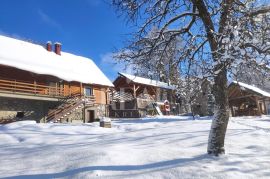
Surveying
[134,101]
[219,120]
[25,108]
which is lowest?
[219,120]

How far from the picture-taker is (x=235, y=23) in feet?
24.3

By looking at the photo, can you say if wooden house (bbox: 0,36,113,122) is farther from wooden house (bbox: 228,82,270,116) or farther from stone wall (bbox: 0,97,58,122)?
wooden house (bbox: 228,82,270,116)

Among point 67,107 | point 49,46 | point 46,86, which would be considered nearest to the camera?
point 46,86

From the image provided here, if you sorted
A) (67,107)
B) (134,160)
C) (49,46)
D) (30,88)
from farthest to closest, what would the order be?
(49,46) < (67,107) < (30,88) < (134,160)

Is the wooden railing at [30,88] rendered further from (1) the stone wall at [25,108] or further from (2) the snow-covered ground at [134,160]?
(2) the snow-covered ground at [134,160]

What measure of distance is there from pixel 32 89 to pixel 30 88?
55 centimetres

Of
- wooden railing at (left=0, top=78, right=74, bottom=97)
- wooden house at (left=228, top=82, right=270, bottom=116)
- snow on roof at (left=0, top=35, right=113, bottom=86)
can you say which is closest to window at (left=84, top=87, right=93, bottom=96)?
snow on roof at (left=0, top=35, right=113, bottom=86)

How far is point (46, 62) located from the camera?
99.3 feet

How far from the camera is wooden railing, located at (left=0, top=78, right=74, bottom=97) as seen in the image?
2514 centimetres

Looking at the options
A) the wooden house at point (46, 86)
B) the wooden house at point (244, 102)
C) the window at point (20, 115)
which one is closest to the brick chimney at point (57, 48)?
the wooden house at point (46, 86)

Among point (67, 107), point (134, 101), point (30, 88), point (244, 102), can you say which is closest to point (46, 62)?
point (30, 88)

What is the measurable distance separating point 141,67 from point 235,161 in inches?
169

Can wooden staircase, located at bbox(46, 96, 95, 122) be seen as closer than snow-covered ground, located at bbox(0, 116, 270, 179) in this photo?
No

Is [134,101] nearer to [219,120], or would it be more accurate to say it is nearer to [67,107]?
[67,107]
